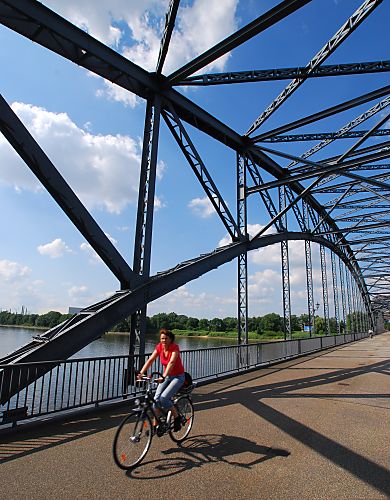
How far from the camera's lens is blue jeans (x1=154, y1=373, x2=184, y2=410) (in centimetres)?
453

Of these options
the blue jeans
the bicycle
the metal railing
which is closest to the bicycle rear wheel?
the bicycle

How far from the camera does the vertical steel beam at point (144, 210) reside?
9.08 meters

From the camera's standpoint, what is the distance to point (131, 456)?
13.1 ft

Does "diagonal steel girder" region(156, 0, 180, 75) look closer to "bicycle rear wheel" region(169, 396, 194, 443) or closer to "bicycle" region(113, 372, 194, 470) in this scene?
"bicycle" region(113, 372, 194, 470)

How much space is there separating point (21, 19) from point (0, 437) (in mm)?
8140

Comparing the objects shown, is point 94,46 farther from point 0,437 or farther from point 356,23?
point 0,437

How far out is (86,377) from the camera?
265 inches

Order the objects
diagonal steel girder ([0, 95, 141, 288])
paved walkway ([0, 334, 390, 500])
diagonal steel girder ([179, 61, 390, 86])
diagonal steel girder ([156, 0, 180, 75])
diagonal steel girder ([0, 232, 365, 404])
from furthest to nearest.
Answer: diagonal steel girder ([179, 61, 390, 86]) → diagonal steel girder ([156, 0, 180, 75]) → diagonal steel girder ([0, 95, 141, 288]) → diagonal steel girder ([0, 232, 365, 404]) → paved walkway ([0, 334, 390, 500])

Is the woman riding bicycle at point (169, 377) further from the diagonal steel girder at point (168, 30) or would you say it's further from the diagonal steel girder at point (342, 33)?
the diagonal steel girder at point (342, 33)

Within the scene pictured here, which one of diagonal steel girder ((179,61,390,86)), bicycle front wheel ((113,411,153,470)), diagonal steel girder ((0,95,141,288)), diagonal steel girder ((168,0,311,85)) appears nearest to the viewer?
bicycle front wheel ((113,411,153,470))

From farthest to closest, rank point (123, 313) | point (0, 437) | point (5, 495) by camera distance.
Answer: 1. point (123, 313)
2. point (0, 437)
3. point (5, 495)

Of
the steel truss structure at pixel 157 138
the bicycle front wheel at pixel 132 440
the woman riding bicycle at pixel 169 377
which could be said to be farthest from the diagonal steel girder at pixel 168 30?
the bicycle front wheel at pixel 132 440

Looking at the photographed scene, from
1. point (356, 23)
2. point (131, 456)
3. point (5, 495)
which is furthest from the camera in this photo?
A: point (356, 23)

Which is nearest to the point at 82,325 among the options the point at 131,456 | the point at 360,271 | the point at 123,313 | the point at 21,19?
the point at 123,313
